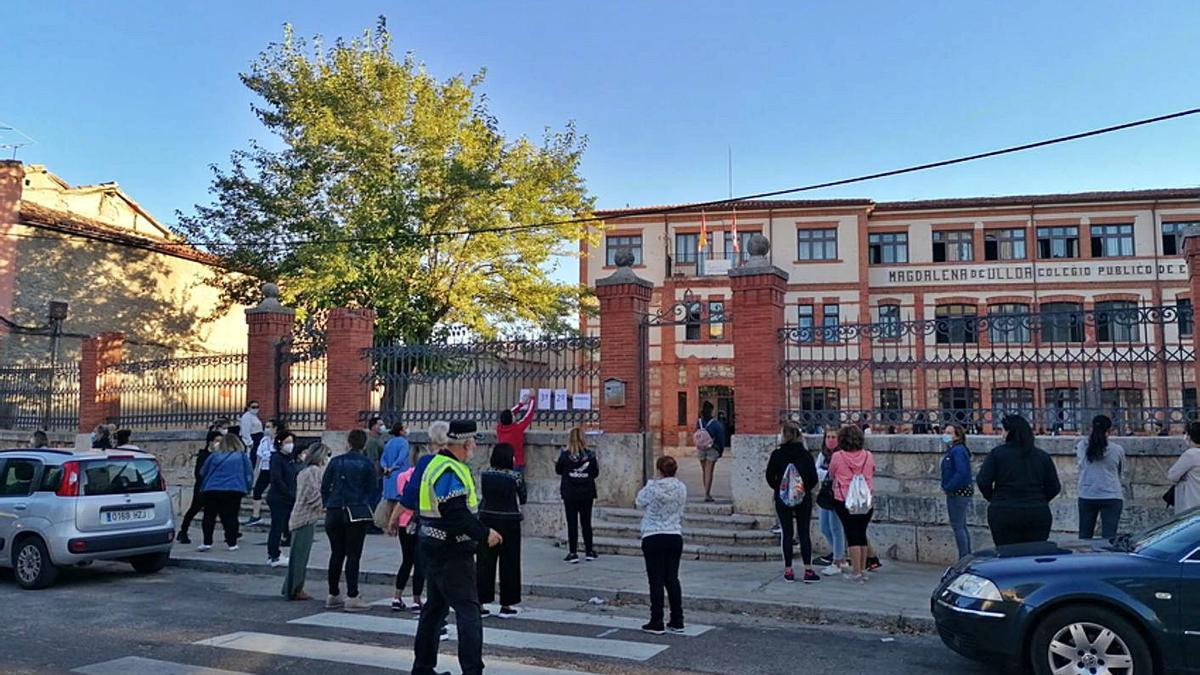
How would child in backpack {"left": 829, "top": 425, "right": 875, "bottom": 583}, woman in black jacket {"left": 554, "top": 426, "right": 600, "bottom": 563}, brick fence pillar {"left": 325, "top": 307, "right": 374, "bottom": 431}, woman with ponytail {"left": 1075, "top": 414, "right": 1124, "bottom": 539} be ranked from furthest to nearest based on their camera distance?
brick fence pillar {"left": 325, "top": 307, "right": 374, "bottom": 431}, woman in black jacket {"left": 554, "top": 426, "right": 600, "bottom": 563}, child in backpack {"left": 829, "top": 425, "right": 875, "bottom": 583}, woman with ponytail {"left": 1075, "top": 414, "right": 1124, "bottom": 539}

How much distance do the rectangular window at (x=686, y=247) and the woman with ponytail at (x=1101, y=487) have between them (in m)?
29.8

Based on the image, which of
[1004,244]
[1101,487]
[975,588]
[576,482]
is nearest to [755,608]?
[975,588]

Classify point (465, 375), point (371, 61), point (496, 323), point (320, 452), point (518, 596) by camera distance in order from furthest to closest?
point (496, 323) < point (371, 61) < point (465, 375) < point (320, 452) < point (518, 596)

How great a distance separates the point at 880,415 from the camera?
38.4 feet

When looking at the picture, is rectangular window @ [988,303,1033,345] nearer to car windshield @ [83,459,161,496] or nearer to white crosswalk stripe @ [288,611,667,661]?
white crosswalk stripe @ [288,611,667,661]

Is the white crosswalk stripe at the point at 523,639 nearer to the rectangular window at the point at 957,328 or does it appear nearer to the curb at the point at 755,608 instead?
the curb at the point at 755,608

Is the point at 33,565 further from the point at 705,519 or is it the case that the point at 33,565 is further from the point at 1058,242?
the point at 1058,242

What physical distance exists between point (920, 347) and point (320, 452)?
8.07 m

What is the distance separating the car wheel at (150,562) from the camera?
37.6 feet

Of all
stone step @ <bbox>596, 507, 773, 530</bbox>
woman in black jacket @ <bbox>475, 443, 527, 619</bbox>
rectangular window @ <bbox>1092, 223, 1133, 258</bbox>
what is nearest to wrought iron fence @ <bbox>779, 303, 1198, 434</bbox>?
stone step @ <bbox>596, 507, 773, 530</bbox>

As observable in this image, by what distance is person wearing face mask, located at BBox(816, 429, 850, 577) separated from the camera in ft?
33.8

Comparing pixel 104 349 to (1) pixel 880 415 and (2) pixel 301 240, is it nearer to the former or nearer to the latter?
(2) pixel 301 240

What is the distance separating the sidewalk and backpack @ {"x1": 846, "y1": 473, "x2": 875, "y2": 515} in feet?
2.78

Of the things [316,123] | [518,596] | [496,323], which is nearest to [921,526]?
[518,596]
